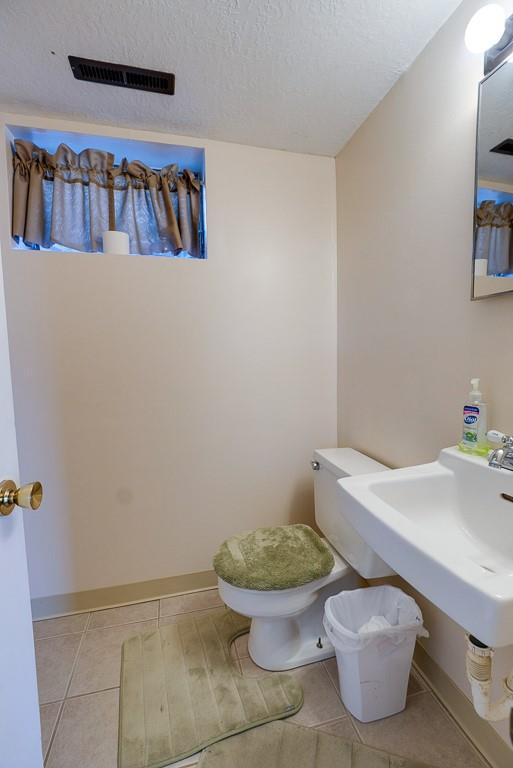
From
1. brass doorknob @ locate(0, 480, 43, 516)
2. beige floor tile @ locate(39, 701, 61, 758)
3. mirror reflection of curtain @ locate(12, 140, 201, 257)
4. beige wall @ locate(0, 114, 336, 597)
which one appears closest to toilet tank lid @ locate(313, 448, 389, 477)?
beige wall @ locate(0, 114, 336, 597)

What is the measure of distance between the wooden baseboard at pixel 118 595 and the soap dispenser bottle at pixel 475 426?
4.70ft

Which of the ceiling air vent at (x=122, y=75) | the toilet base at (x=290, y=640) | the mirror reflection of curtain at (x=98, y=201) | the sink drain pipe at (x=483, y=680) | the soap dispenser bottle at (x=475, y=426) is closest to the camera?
the sink drain pipe at (x=483, y=680)

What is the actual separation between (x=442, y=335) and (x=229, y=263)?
3.33ft

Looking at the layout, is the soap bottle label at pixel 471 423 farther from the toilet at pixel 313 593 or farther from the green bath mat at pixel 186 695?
the green bath mat at pixel 186 695

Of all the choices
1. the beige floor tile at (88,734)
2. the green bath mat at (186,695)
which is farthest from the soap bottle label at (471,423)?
the beige floor tile at (88,734)

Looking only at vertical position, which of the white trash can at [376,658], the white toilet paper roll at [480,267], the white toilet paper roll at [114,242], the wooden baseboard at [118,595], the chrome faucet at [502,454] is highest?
the white toilet paper roll at [114,242]

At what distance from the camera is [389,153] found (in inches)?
52.7

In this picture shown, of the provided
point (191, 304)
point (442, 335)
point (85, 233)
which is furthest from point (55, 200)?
point (442, 335)

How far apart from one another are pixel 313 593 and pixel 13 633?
3.21 feet

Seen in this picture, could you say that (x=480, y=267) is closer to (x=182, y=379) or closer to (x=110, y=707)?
(x=182, y=379)

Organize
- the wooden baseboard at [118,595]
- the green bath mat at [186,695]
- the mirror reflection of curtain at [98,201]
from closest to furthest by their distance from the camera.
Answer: the green bath mat at [186,695] → the mirror reflection of curtain at [98,201] → the wooden baseboard at [118,595]

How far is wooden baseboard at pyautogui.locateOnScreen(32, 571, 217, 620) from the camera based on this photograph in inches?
63.0

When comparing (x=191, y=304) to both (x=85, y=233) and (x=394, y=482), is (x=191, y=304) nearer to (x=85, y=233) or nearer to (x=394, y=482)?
(x=85, y=233)

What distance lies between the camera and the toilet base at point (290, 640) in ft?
4.27
